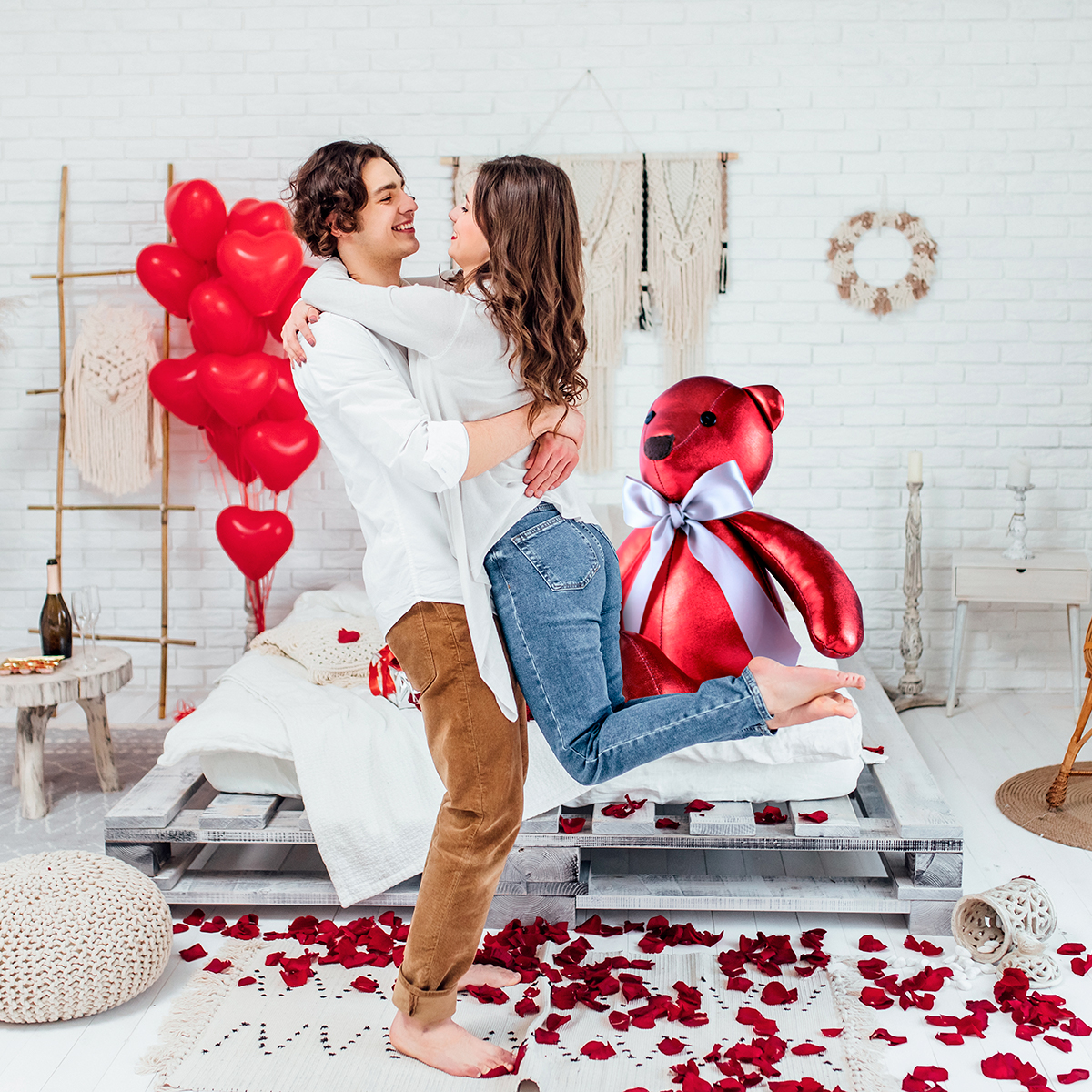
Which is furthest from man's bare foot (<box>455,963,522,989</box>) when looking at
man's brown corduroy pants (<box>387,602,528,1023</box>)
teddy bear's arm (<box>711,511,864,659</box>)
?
teddy bear's arm (<box>711,511,864,659</box>)

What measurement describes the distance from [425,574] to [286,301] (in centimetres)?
209

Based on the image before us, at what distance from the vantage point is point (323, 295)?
161 cm

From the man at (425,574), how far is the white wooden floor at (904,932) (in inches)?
13.0

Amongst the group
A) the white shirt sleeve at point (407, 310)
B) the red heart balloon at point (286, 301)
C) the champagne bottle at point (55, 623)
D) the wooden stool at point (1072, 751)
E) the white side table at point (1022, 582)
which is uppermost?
the red heart balloon at point (286, 301)

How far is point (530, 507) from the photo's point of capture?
168 cm

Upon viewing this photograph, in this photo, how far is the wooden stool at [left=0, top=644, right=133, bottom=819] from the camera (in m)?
2.74

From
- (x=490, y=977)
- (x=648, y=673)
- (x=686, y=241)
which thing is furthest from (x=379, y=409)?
(x=686, y=241)

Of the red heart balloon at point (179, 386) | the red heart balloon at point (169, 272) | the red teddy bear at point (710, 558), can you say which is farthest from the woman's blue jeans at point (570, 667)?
the red heart balloon at point (169, 272)

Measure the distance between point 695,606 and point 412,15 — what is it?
8.26ft

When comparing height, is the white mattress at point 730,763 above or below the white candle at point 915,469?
below

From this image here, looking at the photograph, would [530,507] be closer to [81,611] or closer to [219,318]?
[81,611]

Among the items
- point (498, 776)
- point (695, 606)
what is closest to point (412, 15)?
point (695, 606)

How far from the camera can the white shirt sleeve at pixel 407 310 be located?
5.05 feet

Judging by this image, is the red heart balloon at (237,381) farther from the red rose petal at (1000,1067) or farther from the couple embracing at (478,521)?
the red rose petal at (1000,1067)
